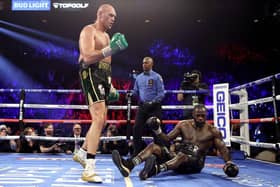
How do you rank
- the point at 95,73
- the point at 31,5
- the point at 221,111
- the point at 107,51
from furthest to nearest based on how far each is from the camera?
the point at 31,5
the point at 221,111
the point at 95,73
the point at 107,51

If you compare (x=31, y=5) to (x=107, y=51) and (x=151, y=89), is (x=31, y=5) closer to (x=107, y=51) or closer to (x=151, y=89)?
(x=151, y=89)

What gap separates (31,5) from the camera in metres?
6.62

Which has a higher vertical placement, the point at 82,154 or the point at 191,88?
the point at 191,88

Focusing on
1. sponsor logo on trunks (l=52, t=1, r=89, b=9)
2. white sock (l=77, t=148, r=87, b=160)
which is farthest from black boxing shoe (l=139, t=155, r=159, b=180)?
sponsor logo on trunks (l=52, t=1, r=89, b=9)

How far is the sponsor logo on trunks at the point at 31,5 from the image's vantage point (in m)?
6.52

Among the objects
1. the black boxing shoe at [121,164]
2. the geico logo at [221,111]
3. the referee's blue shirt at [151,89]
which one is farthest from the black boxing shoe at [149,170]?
Result: the geico logo at [221,111]

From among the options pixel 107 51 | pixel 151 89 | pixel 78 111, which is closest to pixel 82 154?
pixel 107 51

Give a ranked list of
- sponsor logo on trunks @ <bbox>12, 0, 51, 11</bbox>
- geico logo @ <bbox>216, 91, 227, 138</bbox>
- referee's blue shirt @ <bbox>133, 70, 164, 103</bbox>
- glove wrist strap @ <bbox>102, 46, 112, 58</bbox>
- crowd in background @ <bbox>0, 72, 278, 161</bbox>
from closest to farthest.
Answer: glove wrist strap @ <bbox>102, 46, 112, 58</bbox> < referee's blue shirt @ <bbox>133, 70, 164, 103</bbox> < geico logo @ <bbox>216, 91, 227, 138</bbox> < crowd in background @ <bbox>0, 72, 278, 161</bbox> < sponsor logo on trunks @ <bbox>12, 0, 51, 11</bbox>

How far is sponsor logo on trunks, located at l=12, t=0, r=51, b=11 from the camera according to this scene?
21.4 ft

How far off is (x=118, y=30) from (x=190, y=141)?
611cm

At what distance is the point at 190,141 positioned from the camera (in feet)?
7.53

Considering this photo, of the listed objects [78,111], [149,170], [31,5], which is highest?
[31,5]

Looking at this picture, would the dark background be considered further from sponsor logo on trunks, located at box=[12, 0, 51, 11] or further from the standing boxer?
the standing boxer

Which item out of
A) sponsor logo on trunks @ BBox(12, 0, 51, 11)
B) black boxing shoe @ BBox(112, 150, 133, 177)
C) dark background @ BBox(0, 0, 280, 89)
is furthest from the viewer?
dark background @ BBox(0, 0, 280, 89)
